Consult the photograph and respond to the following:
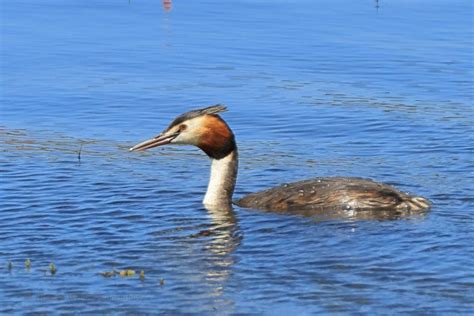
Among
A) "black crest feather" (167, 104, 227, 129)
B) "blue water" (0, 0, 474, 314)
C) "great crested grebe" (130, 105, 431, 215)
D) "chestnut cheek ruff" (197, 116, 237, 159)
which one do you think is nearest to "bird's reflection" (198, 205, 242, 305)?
"blue water" (0, 0, 474, 314)

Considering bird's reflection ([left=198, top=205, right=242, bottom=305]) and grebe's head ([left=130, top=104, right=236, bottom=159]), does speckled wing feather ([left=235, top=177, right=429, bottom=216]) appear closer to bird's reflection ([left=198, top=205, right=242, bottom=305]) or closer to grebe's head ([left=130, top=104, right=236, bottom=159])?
bird's reflection ([left=198, top=205, right=242, bottom=305])

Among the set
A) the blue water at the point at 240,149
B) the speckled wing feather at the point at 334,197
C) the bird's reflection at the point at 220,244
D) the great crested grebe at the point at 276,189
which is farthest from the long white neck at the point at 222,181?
the speckled wing feather at the point at 334,197

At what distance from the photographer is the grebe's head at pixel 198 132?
501 inches

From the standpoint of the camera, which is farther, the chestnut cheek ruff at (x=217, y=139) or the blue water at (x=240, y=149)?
the chestnut cheek ruff at (x=217, y=139)

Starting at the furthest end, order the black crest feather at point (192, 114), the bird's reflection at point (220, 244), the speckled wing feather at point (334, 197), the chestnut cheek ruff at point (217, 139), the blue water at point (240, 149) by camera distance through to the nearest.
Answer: the chestnut cheek ruff at point (217, 139)
the black crest feather at point (192, 114)
the speckled wing feather at point (334, 197)
the bird's reflection at point (220, 244)
the blue water at point (240, 149)

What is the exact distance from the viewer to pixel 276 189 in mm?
12555

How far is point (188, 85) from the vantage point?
19.3 m

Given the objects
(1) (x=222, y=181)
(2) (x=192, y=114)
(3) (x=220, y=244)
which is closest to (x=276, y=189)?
(1) (x=222, y=181)

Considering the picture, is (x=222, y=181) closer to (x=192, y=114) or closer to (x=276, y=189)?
(x=276, y=189)

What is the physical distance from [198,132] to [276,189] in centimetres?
97

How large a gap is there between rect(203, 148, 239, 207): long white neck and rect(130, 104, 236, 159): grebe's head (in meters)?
0.16

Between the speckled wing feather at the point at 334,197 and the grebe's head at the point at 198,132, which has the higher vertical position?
the grebe's head at the point at 198,132

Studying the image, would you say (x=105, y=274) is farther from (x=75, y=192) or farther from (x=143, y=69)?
(x=143, y=69)

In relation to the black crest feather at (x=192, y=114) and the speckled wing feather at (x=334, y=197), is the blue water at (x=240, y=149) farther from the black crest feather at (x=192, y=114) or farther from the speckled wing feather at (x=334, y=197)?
the black crest feather at (x=192, y=114)
